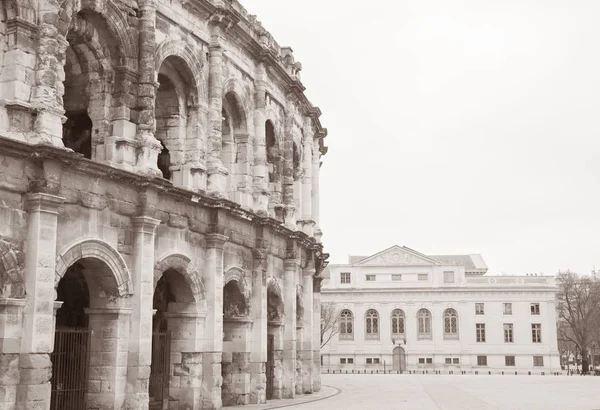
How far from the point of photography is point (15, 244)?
44.3 feet

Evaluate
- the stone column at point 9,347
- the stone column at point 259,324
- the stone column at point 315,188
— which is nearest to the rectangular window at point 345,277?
the stone column at point 315,188

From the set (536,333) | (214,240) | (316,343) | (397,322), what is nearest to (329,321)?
(397,322)

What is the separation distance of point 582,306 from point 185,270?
5113cm

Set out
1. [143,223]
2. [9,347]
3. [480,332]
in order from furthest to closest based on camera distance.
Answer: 1. [480,332]
2. [143,223]
3. [9,347]

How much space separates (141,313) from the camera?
53.3ft

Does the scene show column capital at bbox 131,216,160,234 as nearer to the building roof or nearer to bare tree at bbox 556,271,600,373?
bare tree at bbox 556,271,600,373

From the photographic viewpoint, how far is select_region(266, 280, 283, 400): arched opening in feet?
78.6

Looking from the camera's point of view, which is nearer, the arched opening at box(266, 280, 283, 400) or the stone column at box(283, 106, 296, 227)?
the arched opening at box(266, 280, 283, 400)

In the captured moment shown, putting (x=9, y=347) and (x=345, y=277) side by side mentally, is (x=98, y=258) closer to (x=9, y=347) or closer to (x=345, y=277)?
(x=9, y=347)

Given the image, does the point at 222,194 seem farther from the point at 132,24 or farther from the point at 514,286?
the point at 514,286

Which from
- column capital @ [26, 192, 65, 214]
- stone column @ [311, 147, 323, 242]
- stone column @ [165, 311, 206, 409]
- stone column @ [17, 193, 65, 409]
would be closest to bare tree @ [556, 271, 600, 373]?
stone column @ [311, 147, 323, 242]

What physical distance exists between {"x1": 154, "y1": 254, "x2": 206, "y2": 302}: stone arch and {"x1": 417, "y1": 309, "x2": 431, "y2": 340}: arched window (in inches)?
1950

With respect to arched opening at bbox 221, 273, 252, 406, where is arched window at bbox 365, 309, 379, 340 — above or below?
above

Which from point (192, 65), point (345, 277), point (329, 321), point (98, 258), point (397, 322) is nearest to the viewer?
point (98, 258)
